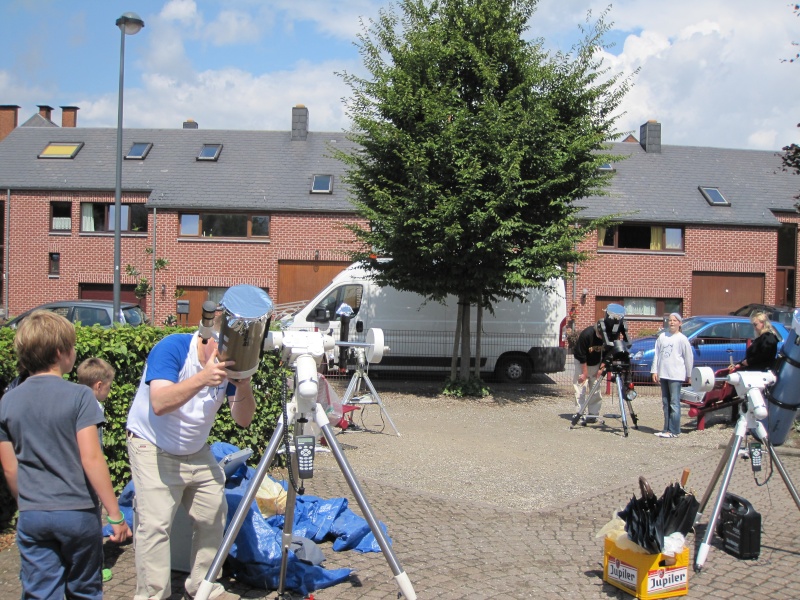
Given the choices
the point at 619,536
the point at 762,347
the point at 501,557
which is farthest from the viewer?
the point at 762,347

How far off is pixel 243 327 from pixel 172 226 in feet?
77.7

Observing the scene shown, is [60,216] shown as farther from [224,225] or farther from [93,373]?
[93,373]

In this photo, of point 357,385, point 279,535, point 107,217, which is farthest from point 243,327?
point 107,217

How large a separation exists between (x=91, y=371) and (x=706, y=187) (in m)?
27.2

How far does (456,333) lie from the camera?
14969 millimetres

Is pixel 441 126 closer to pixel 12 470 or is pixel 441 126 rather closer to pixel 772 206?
pixel 12 470

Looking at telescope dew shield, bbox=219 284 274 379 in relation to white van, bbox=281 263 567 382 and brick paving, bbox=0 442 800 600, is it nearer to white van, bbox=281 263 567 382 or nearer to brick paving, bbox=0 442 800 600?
brick paving, bbox=0 442 800 600

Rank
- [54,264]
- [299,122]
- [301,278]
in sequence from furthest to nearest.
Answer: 1. [299,122]
2. [54,264]
3. [301,278]

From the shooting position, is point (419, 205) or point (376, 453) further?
point (419, 205)

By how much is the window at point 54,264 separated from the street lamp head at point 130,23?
43.8 ft

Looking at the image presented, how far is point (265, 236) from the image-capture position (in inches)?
1025

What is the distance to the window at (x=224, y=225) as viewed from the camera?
2600cm

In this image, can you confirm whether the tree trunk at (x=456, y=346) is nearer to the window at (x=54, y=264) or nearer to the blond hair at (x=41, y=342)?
the blond hair at (x=41, y=342)

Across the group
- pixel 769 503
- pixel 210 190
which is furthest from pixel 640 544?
pixel 210 190
